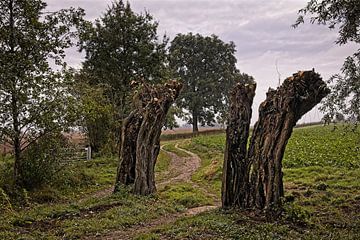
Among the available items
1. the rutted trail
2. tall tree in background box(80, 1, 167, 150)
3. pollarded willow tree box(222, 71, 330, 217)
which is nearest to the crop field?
the rutted trail

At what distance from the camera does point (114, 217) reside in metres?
10.2

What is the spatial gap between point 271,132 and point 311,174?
859cm

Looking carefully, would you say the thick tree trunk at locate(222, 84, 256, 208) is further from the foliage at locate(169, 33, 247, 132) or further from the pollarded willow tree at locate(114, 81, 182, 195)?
the foliage at locate(169, 33, 247, 132)

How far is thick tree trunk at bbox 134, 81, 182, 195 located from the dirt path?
7.98ft

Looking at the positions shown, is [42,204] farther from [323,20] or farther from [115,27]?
[115,27]

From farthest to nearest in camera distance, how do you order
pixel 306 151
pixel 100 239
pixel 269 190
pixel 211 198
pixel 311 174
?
pixel 306 151
pixel 311 174
pixel 211 198
pixel 269 190
pixel 100 239

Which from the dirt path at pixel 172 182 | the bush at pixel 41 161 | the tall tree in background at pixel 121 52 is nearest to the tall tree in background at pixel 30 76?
the bush at pixel 41 161

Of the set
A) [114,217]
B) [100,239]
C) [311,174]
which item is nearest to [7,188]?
[114,217]

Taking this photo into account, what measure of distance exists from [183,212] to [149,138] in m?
3.48

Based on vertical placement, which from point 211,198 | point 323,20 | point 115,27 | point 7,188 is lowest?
point 211,198

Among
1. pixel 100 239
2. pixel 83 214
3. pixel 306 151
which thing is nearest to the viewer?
pixel 100 239

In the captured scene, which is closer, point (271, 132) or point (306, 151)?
point (271, 132)

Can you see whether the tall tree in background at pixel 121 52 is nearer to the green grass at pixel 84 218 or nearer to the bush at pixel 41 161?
the bush at pixel 41 161

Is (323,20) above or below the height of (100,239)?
above
